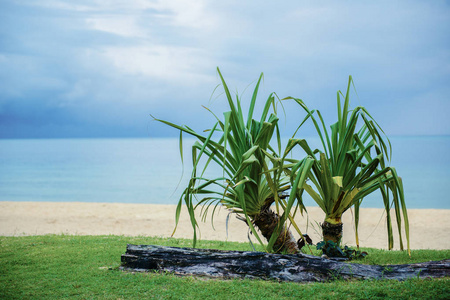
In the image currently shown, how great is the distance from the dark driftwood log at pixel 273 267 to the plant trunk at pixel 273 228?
353mm

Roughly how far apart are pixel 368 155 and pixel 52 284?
2877mm

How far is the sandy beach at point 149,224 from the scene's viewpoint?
22.5 feet

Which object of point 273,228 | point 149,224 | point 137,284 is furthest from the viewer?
point 149,224

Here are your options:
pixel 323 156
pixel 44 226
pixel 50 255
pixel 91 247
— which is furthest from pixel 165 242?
pixel 44 226

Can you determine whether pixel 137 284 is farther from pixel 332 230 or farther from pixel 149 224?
pixel 149 224

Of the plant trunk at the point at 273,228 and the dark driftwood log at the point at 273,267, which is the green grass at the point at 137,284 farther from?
the plant trunk at the point at 273,228

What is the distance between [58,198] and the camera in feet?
61.2

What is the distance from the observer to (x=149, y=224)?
8.03 metres

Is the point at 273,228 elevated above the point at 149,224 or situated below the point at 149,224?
above

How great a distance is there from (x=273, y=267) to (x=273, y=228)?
0.47 m

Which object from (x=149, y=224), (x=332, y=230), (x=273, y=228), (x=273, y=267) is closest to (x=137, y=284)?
A: (x=273, y=267)

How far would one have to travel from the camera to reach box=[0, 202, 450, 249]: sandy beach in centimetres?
685

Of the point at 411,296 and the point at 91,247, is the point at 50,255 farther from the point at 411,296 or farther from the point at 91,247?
the point at 411,296

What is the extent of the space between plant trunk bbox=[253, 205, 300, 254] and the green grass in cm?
59
